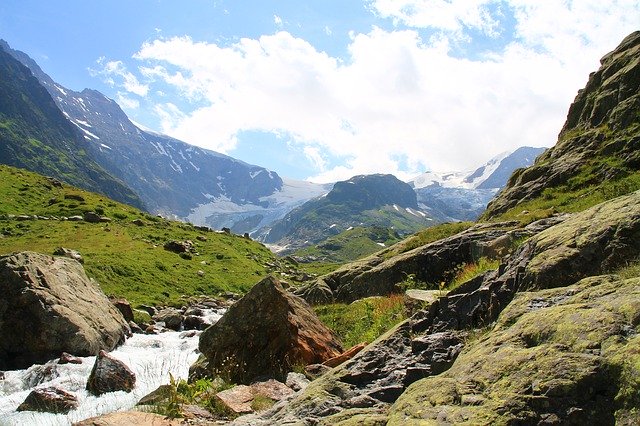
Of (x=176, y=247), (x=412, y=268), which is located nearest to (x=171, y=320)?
(x=412, y=268)

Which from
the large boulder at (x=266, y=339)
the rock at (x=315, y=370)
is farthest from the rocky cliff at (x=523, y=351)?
the large boulder at (x=266, y=339)

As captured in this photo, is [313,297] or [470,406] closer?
[470,406]

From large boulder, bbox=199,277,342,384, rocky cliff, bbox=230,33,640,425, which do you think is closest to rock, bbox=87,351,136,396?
large boulder, bbox=199,277,342,384

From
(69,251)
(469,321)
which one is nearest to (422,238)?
(469,321)

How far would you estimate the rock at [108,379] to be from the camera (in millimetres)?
19094

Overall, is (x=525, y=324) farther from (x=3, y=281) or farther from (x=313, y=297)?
(x=3, y=281)

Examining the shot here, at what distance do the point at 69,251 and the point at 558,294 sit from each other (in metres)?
54.6

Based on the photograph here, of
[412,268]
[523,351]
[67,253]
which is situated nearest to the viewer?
[523,351]

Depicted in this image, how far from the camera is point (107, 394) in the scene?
1883 centimetres

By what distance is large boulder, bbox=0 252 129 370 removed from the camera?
83.6ft

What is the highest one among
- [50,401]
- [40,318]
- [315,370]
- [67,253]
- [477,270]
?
[67,253]

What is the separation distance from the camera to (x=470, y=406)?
585 centimetres

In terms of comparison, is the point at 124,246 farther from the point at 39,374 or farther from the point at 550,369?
the point at 550,369

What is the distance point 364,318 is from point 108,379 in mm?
11319
